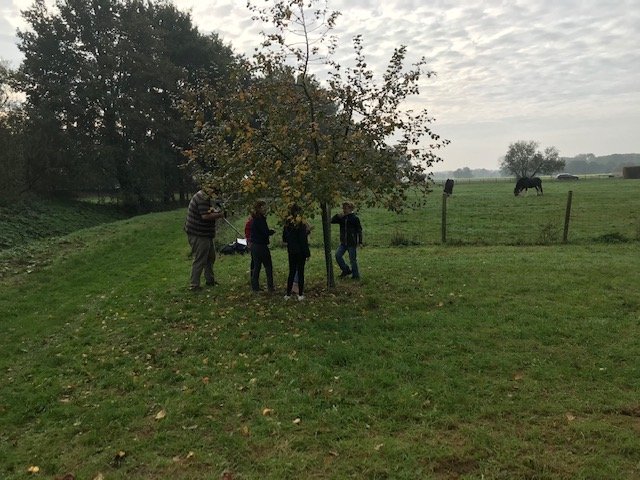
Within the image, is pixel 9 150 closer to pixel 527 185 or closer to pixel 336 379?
Answer: pixel 336 379

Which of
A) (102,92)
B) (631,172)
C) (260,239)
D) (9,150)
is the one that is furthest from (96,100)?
(631,172)

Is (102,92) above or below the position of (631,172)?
above

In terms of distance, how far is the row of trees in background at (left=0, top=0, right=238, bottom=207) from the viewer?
112 ft

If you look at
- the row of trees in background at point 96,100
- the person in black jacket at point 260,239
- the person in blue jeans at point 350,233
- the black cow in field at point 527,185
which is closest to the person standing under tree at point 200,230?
the person in black jacket at point 260,239

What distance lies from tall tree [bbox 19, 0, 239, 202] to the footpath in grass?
90.4 ft

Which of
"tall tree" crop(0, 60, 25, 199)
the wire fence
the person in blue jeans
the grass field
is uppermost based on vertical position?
"tall tree" crop(0, 60, 25, 199)

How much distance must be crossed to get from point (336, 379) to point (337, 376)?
88 mm

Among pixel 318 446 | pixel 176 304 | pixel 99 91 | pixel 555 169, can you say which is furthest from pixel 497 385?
pixel 555 169

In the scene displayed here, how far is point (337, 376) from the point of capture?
6320 mm

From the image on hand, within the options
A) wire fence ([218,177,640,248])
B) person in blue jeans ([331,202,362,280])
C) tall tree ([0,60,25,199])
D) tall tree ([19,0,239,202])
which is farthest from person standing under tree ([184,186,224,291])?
tall tree ([19,0,239,202])

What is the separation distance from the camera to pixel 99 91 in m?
36.3

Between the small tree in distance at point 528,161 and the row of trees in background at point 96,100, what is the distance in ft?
271

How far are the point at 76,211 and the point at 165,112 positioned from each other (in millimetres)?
12973

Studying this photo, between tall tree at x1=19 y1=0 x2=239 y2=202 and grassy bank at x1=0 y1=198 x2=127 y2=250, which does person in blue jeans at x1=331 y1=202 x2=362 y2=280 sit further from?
tall tree at x1=19 y1=0 x2=239 y2=202
